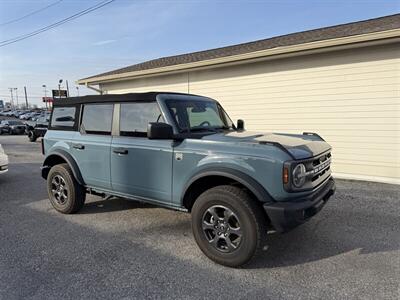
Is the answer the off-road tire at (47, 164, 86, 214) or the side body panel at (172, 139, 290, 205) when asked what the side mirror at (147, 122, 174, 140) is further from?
the off-road tire at (47, 164, 86, 214)

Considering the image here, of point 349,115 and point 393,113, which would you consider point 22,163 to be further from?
point 393,113

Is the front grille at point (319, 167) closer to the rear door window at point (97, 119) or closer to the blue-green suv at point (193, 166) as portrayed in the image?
the blue-green suv at point (193, 166)

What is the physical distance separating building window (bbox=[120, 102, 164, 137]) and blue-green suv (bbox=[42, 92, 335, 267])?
0.01m

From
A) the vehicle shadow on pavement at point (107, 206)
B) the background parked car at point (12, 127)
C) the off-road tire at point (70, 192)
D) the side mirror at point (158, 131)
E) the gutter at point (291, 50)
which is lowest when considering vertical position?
the background parked car at point (12, 127)

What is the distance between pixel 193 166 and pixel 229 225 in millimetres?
778

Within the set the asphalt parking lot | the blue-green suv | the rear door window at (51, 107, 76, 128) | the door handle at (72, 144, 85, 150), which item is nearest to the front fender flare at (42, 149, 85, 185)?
the blue-green suv

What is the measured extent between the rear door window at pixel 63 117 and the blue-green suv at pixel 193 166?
0.06 ft

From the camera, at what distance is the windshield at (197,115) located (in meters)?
4.13

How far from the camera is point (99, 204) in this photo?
579cm

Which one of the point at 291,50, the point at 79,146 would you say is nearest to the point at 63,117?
the point at 79,146

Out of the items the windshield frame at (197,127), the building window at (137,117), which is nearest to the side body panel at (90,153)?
the building window at (137,117)

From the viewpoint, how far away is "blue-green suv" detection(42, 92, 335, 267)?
323 cm

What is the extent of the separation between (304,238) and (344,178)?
176 inches

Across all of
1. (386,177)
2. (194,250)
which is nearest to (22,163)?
(194,250)
